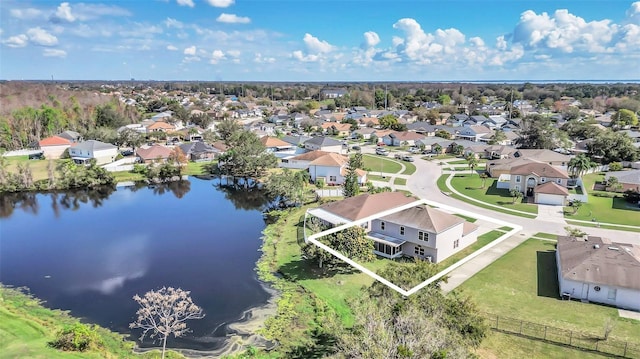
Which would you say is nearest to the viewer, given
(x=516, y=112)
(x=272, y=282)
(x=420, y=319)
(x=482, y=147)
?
(x=420, y=319)

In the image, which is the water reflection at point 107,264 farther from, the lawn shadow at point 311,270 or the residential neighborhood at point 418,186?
the residential neighborhood at point 418,186

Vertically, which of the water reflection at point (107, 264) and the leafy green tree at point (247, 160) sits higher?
the leafy green tree at point (247, 160)

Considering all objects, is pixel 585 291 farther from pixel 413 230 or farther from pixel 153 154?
pixel 153 154

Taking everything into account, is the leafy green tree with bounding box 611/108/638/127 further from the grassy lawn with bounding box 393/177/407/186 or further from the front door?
the front door

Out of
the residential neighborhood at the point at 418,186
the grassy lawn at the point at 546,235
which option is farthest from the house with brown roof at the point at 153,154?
the grassy lawn at the point at 546,235

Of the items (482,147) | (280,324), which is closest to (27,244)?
(280,324)

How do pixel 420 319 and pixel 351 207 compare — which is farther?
pixel 351 207

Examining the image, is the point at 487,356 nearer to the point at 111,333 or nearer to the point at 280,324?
the point at 280,324
